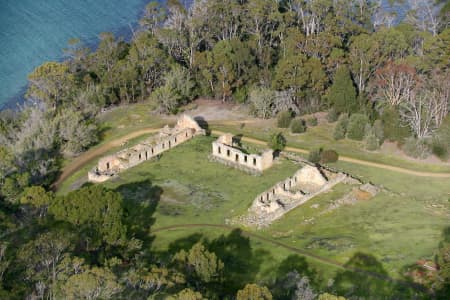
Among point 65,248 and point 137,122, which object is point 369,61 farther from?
point 65,248

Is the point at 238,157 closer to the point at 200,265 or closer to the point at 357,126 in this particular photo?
the point at 357,126

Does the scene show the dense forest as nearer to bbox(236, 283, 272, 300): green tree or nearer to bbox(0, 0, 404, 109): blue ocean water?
bbox(236, 283, 272, 300): green tree

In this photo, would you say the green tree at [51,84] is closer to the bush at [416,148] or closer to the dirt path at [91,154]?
the dirt path at [91,154]

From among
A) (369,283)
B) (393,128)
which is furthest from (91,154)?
(369,283)

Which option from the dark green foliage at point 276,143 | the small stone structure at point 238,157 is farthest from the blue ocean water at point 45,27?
the dark green foliage at point 276,143

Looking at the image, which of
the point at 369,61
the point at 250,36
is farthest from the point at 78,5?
the point at 369,61

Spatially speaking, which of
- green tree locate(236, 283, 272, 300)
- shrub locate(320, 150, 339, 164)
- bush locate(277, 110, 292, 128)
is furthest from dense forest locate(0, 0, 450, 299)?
shrub locate(320, 150, 339, 164)

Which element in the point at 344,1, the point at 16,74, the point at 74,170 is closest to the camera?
the point at 74,170
